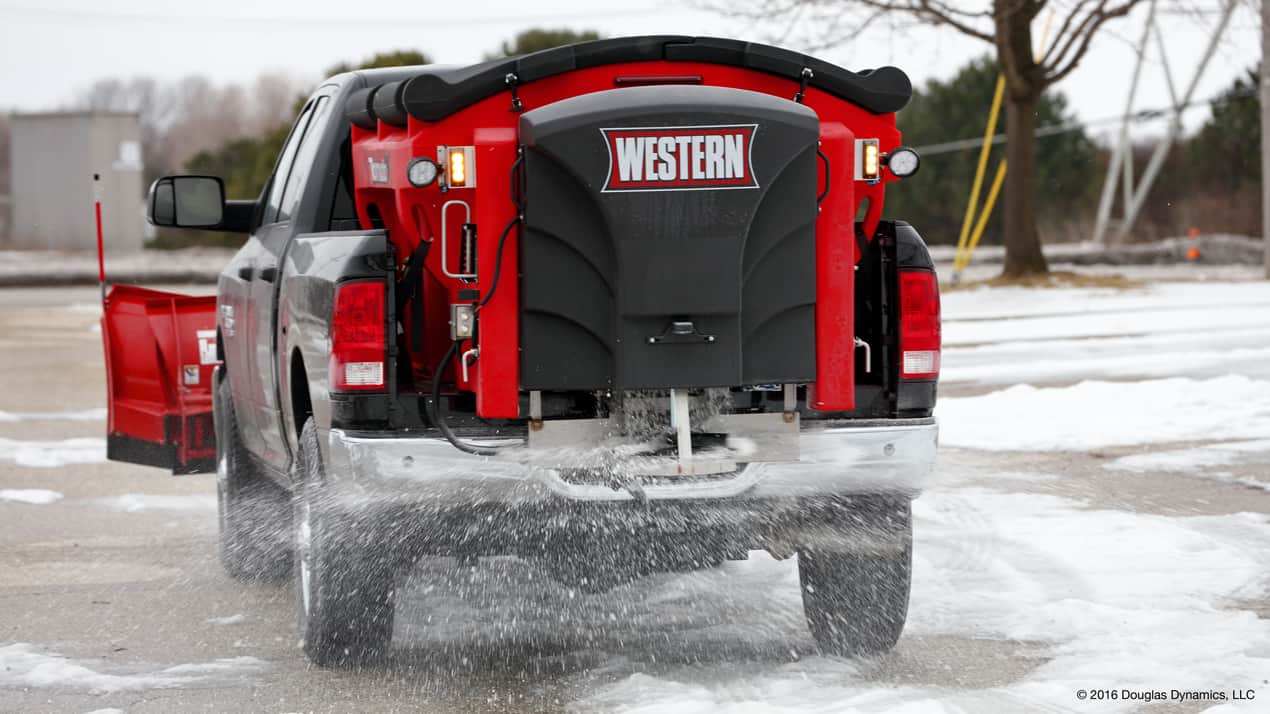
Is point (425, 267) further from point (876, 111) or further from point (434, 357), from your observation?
point (876, 111)

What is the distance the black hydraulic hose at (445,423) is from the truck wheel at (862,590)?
119 cm

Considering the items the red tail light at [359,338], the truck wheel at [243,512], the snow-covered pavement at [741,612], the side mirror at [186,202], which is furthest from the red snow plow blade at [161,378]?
the red tail light at [359,338]

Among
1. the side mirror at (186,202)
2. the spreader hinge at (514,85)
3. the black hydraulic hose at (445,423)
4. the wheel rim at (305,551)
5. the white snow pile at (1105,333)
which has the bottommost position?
the white snow pile at (1105,333)

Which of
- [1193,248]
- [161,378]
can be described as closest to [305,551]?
[161,378]

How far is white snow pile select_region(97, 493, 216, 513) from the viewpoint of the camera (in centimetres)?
898

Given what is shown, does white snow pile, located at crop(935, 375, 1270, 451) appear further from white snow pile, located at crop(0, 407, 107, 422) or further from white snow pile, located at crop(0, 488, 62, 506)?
white snow pile, located at crop(0, 407, 107, 422)

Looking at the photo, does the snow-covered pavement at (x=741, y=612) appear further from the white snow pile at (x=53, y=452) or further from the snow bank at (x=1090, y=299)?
the snow bank at (x=1090, y=299)

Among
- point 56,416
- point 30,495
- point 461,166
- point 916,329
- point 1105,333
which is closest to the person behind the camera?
point 461,166

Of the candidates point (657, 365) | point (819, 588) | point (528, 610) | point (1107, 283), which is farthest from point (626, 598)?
point (1107, 283)

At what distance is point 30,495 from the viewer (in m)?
9.21

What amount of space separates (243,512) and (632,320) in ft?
10.8

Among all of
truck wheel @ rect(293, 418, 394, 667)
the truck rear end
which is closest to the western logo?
the truck rear end

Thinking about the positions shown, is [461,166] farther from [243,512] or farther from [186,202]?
[243,512]

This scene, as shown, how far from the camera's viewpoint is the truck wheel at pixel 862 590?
5.56 meters
